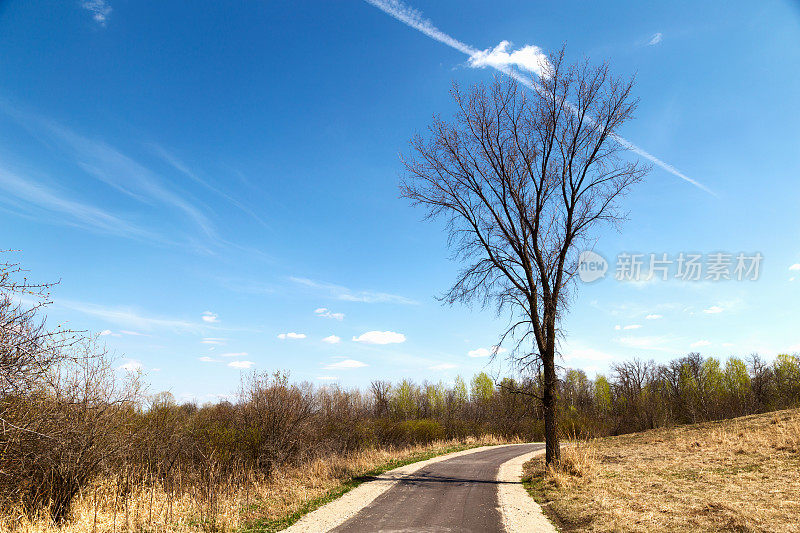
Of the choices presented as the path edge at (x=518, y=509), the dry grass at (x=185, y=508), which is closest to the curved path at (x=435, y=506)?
the path edge at (x=518, y=509)

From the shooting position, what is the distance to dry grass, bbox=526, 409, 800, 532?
784 cm

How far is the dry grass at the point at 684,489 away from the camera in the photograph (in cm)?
784

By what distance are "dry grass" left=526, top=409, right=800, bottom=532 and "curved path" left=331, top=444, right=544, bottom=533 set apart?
5.11 feet

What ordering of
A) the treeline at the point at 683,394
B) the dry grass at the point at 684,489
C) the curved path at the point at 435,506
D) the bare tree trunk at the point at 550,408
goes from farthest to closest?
the treeline at the point at 683,394
the bare tree trunk at the point at 550,408
the curved path at the point at 435,506
the dry grass at the point at 684,489

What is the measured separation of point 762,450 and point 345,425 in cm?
2184

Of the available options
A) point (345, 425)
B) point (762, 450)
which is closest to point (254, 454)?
point (345, 425)

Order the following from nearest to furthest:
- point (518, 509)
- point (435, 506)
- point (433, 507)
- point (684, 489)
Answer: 1. point (518, 509)
2. point (433, 507)
3. point (435, 506)
4. point (684, 489)

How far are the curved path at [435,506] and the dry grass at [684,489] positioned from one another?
1556mm

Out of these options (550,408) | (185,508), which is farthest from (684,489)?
(185,508)

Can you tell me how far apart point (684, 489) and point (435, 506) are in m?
6.64

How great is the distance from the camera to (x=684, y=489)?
10828 millimetres

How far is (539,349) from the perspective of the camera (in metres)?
15.0

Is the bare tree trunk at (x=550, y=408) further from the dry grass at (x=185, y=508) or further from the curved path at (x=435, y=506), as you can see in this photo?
the dry grass at (x=185, y=508)

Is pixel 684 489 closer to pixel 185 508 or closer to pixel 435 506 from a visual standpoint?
pixel 435 506
